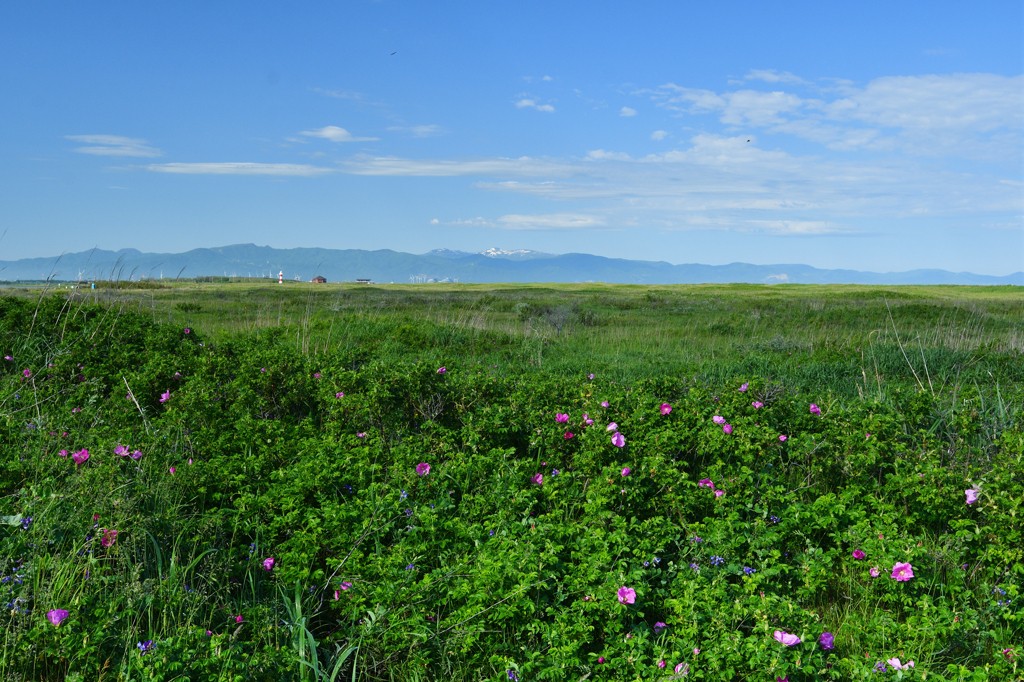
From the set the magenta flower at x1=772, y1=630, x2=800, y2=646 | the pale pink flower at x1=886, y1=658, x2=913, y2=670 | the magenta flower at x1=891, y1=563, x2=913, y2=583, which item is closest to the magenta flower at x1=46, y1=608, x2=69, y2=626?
the magenta flower at x1=772, y1=630, x2=800, y2=646

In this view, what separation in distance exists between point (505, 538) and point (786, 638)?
142 centimetres

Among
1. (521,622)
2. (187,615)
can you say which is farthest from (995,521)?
(187,615)

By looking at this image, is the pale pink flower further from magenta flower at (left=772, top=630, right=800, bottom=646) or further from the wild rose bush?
magenta flower at (left=772, top=630, right=800, bottom=646)

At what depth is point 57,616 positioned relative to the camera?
263cm

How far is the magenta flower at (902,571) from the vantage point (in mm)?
3395

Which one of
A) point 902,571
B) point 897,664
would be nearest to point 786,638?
point 897,664

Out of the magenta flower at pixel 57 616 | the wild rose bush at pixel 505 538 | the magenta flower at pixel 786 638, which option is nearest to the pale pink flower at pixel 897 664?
the wild rose bush at pixel 505 538

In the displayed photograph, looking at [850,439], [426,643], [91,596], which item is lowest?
[426,643]

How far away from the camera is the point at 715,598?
3.14 m

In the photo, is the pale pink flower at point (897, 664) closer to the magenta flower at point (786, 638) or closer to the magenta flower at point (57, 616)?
the magenta flower at point (786, 638)

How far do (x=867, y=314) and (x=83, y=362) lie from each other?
24.4 meters

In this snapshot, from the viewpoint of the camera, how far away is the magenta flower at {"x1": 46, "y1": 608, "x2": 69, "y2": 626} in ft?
8.59

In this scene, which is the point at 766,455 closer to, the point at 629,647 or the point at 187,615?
the point at 629,647

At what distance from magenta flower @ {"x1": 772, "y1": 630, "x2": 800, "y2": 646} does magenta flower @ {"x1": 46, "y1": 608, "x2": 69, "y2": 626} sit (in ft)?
10.1
